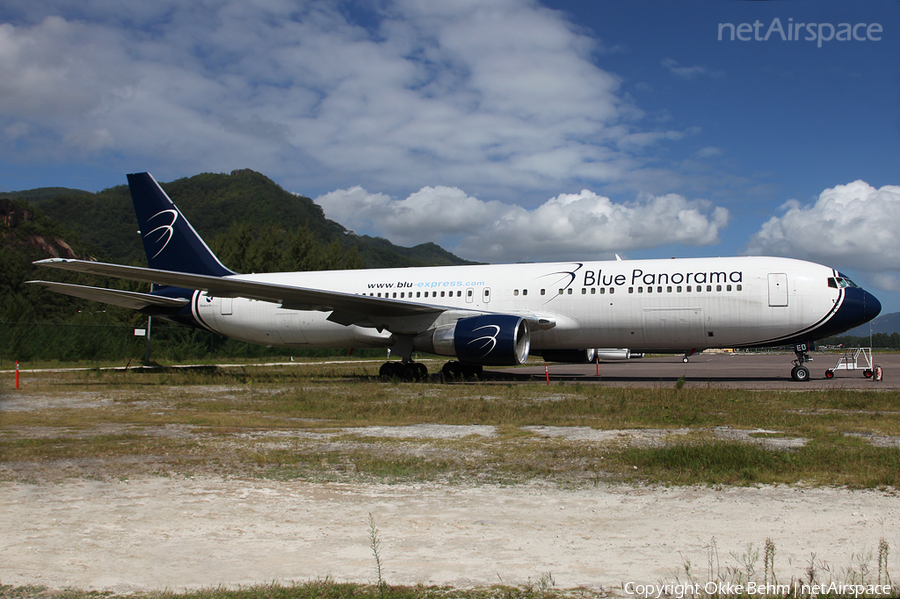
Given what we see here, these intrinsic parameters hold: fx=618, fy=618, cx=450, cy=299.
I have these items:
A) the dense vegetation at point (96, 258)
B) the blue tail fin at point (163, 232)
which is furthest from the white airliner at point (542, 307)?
Answer: the dense vegetation at point (96, 258)

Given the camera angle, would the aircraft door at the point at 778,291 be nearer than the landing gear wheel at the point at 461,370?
Yes

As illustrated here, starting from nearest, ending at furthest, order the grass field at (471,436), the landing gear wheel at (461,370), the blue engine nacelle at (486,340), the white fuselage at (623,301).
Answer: the grass field at (471,436)
the blue engine nacelle at (486,340)
the white fuselage at (623,301)
the landing gear wheel at (461,370)

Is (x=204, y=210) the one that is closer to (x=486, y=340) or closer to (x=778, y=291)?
(x=486, y=340)

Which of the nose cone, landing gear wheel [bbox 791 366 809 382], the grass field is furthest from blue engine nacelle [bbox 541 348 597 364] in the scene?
the nose cone

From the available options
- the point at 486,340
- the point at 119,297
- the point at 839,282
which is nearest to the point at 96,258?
the point at 119,297

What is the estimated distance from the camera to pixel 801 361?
16.9 m

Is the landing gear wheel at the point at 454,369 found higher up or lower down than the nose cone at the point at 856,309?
lower down

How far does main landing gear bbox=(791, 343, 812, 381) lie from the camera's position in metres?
16.8

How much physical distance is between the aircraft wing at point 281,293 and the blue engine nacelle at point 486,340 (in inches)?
42.4

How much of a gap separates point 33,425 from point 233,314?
1076 cm

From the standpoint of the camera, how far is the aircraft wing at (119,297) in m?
17.9

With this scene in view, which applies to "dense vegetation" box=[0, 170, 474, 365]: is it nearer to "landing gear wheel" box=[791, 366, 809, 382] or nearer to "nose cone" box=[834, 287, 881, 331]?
"landing gear wheel" box=[791, 366, 809, 382]

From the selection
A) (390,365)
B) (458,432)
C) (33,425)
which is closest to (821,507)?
(458,432)

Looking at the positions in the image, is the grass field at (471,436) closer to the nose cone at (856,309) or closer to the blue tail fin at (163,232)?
the nose cone at (856,309)
